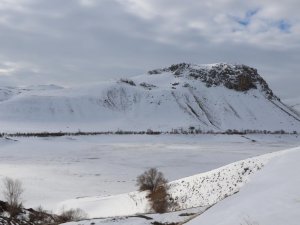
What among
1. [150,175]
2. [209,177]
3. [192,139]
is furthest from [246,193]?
[192,139]

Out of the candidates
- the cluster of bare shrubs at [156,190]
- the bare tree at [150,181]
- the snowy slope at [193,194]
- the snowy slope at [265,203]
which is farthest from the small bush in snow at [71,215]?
the snowy slope at [265,203]

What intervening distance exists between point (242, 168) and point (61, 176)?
4301cm

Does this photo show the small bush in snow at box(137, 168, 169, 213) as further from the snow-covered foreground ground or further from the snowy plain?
the snowy plain

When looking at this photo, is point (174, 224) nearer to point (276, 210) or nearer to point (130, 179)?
point (276, 210)

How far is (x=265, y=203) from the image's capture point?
1198 centimetres

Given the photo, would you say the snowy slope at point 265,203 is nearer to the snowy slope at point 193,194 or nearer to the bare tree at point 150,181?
the snowy slope at point 193,194

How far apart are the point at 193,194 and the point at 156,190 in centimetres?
695

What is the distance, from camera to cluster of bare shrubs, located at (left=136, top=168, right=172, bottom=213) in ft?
133

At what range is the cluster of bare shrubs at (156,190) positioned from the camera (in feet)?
133

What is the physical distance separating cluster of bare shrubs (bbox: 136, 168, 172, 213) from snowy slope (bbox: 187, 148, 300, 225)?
23327 mm

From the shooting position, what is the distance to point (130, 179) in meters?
68.4

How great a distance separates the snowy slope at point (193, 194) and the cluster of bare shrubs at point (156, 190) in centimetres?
65

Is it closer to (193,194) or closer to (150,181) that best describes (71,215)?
(193,194)

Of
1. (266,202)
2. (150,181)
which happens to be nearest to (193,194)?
(150,181)
